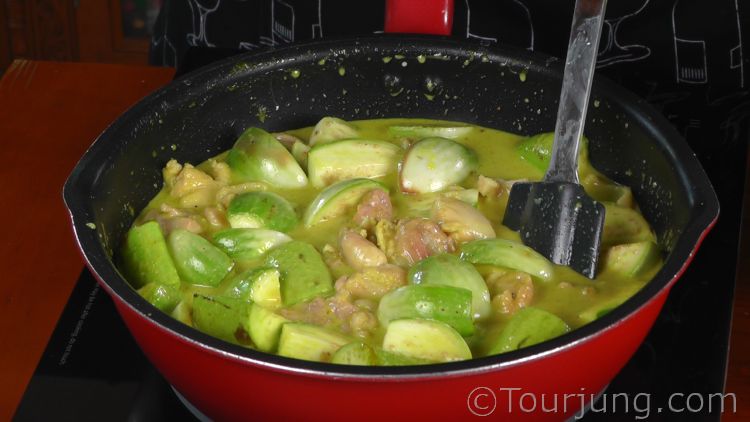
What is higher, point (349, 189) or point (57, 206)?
point (349, 189)

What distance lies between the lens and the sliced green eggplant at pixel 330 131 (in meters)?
1.61

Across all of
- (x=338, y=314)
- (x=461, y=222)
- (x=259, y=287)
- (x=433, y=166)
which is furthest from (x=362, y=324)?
(x=433, y=166)

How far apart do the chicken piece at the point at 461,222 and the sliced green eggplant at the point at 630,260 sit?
158mm

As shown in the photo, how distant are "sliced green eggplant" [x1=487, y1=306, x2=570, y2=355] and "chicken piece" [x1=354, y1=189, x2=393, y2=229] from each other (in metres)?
0.30

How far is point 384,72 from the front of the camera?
1639 millimetres

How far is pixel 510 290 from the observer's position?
131 cm

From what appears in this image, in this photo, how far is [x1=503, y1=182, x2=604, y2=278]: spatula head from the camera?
136cm

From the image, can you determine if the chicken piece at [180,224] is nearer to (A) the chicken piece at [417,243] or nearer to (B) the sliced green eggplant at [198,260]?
(B) the sliced green eggplant at [198,260]

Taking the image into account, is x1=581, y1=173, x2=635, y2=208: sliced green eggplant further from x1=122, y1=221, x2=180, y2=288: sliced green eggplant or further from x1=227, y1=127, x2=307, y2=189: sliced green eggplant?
x1=122, y1=221, x2=180, y2=288: sliced green eggplant

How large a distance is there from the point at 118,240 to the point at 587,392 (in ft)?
2.21

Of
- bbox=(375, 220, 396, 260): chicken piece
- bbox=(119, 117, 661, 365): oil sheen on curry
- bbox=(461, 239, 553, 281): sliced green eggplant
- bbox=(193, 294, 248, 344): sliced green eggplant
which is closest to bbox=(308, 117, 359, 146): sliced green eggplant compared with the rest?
bbox=(119, 117, 661, 365): oil sheen on curry

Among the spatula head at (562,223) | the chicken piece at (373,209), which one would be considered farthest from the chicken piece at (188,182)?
the spatula head at (562,223)

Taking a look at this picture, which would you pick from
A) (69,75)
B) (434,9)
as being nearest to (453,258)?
(434,9)

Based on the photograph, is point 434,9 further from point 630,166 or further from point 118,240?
point 118,240
